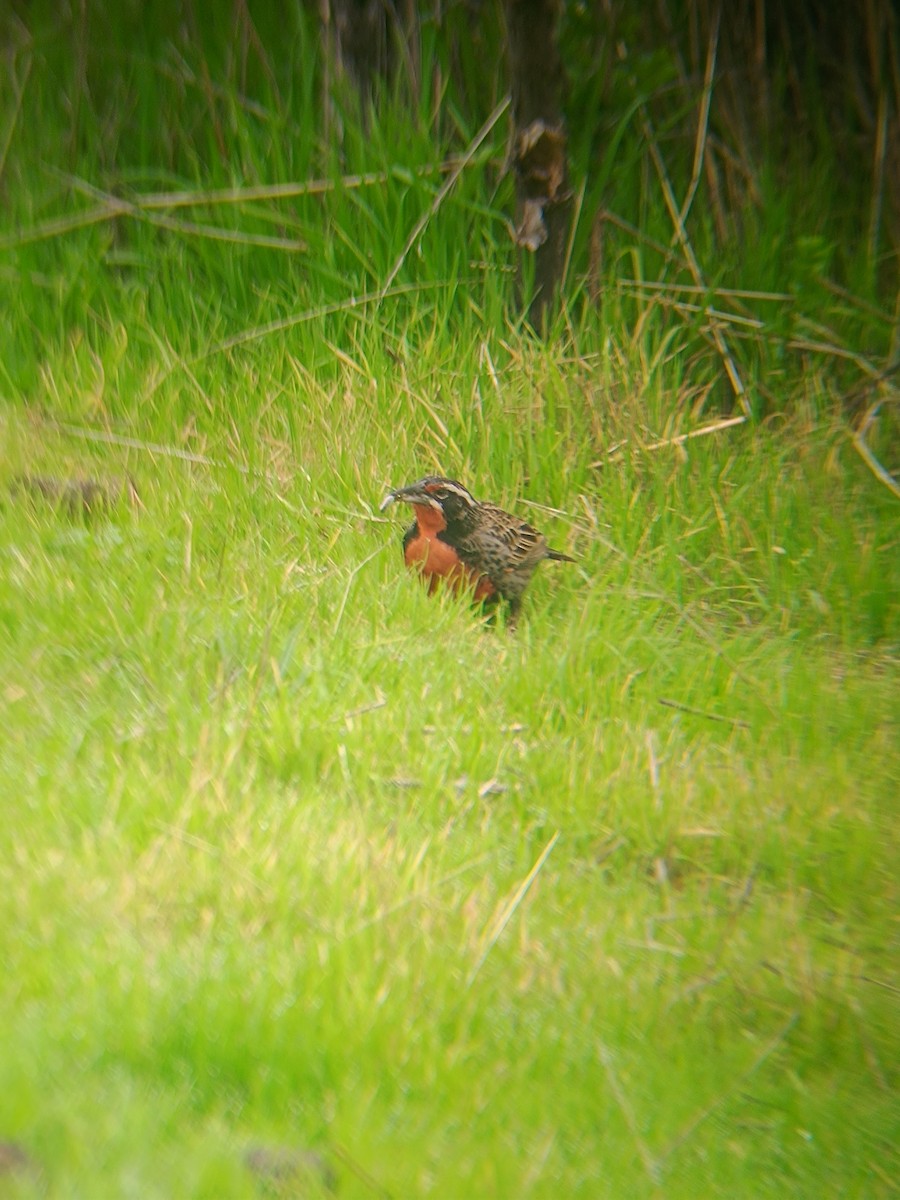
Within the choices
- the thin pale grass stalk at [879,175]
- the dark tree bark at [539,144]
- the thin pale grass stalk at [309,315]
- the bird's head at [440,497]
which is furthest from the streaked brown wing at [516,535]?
the thin pale grass stalk at [879,175]

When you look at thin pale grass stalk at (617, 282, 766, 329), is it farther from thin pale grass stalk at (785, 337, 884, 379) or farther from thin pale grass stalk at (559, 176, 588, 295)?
thin pale grass stalk at (559, 176, 588, 295)

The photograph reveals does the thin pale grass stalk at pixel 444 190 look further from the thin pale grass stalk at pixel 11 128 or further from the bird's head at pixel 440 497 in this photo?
the thin pale grass stalk at pixel 11 128

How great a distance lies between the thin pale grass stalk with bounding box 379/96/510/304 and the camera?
20.5ft

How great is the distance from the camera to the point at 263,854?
3.17 m

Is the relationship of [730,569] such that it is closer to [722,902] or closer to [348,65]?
[722,902]

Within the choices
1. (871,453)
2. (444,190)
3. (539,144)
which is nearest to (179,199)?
(444,190)

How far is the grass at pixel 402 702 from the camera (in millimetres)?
2602

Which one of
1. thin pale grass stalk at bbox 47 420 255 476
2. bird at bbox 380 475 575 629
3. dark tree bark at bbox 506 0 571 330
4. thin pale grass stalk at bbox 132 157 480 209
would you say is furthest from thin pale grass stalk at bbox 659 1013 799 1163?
thin pale grass stalk at bbox 132 157 480 209

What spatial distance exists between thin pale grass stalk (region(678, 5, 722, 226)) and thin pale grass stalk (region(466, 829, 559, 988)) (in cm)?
392

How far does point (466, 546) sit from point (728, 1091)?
8.37 ft

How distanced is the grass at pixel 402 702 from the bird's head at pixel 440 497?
0.74 feet

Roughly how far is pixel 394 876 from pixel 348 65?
498 cm

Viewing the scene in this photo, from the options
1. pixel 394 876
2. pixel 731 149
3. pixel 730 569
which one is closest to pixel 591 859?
pixel 394 876

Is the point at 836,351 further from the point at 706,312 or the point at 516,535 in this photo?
the point at 516,535
